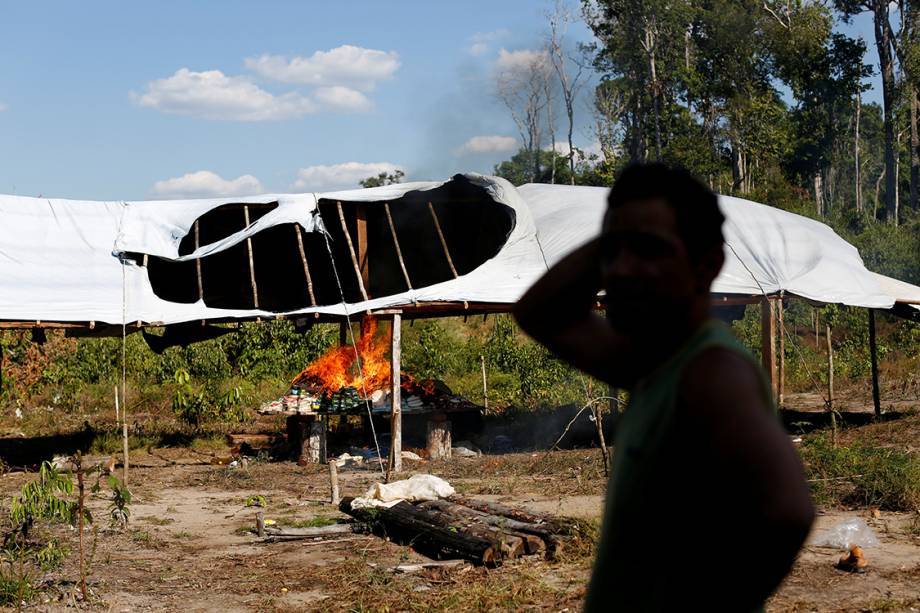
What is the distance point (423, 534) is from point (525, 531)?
94 centimetres

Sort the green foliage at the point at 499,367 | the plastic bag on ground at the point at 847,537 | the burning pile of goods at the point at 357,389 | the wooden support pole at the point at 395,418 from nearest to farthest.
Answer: the plastic bag on ground at the point at 847,537, the wooden support pole at the point at 395,418, the burning pile of goods at the point at 357,389, the green foliage at the point at 499,367

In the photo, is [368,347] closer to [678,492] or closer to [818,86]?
[678,492]

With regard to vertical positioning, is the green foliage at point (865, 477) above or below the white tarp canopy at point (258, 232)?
below

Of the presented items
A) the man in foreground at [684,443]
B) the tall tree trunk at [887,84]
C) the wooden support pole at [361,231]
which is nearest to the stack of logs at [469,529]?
the wooden support pole at [361,231]

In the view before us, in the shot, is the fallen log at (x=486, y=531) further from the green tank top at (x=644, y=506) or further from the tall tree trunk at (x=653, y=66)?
the tall tree trunk at (x=653, y=66)

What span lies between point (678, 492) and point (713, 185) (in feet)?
119

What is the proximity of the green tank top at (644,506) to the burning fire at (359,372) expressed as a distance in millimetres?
13018

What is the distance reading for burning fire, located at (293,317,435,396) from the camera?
14.7m

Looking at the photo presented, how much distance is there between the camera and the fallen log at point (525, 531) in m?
7.77

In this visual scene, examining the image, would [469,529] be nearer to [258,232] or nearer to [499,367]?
[258,232]

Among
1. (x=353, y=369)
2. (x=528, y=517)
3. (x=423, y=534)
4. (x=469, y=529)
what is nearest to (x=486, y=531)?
(x=469, y=529)

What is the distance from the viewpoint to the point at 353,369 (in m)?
15.2

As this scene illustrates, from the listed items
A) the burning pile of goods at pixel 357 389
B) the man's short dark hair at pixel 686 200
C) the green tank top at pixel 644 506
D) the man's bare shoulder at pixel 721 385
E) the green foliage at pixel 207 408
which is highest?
the man's short dark hair at pixel 686 200

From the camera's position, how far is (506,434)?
1639 cm
